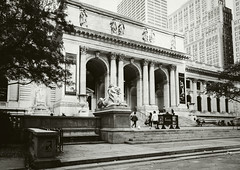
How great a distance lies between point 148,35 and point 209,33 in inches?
2956

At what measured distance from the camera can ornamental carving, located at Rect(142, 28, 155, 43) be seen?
4022 centimetres

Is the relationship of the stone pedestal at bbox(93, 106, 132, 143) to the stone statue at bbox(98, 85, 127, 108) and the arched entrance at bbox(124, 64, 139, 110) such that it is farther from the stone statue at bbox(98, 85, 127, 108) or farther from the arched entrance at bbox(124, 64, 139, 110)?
the arched entrance at bbox(124, 64, 139, 110)

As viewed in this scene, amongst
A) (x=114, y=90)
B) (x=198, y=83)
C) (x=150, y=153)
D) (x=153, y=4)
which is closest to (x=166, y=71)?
(x=198, y=83)

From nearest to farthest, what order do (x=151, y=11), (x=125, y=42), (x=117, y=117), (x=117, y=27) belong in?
(x=117, y=117) → (x=125, y=42) → (x=117, y=27) → (x=151, y=11)

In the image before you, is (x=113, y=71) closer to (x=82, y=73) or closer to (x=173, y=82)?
(x=82, y=73)

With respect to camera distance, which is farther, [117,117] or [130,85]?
[130,85]

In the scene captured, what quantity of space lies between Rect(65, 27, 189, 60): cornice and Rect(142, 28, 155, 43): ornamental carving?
1690mm

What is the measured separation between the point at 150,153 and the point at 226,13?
116850 millimetres

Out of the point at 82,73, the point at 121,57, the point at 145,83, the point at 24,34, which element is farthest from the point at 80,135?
the point at 145,83

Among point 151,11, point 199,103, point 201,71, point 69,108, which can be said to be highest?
point 151,11

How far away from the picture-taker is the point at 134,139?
47.1 feet

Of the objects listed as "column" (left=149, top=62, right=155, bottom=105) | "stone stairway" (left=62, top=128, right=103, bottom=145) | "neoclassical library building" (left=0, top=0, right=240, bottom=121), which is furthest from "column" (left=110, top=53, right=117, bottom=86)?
"stone stairway" (left=62, top=128, right=103, bottom=145)

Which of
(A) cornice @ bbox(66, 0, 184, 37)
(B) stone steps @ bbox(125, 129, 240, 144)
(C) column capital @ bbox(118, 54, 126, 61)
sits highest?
(A) cornice @ bbox(66, 0, 184, 37)

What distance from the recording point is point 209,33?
10494 cm
